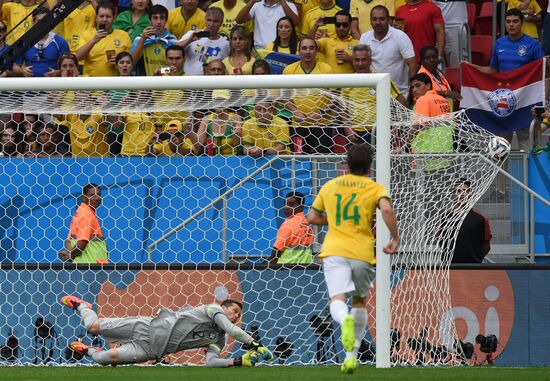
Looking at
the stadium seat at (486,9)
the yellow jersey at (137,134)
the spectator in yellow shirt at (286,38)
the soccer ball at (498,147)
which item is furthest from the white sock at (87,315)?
the stadium seat at (486,9)

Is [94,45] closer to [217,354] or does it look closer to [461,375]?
Answer: [217,354]

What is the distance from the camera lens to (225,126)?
13062 millimetres

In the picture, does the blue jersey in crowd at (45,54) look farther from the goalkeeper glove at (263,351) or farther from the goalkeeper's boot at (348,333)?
the goalkeeper's boot at (348,333)

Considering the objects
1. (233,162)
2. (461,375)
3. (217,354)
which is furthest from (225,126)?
(461,375)

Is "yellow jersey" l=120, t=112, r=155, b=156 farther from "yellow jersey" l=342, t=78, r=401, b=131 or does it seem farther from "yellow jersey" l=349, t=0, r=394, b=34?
"yellow jersey" l=349, t=0, r=394, b=34

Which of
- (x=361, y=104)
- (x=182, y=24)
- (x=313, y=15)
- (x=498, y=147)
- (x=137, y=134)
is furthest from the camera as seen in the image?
(x=182, y=24)

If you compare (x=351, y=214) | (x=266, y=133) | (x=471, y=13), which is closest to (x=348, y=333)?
(x=351, y=214)

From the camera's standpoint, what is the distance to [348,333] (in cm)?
863

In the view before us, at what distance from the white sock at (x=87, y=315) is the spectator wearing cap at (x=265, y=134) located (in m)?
3.01

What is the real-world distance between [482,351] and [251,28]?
6041 millimetres

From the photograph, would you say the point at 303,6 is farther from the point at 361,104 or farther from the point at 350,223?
the point at 350,223

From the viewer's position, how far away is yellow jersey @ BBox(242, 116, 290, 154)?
12.8 metres

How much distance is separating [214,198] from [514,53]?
4.80 m

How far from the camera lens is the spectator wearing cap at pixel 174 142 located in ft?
42.9
